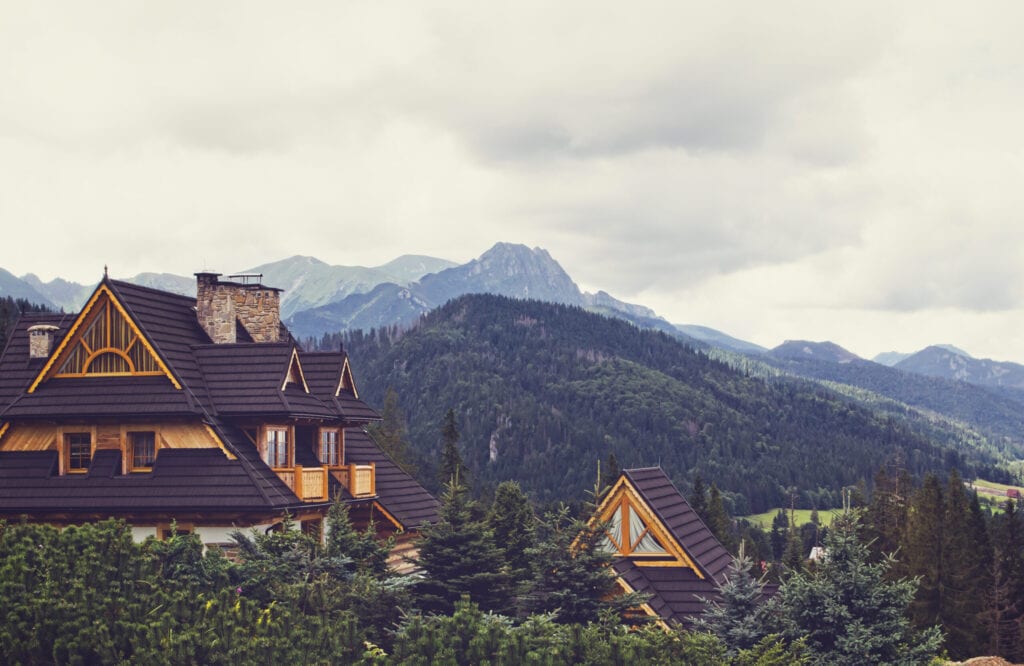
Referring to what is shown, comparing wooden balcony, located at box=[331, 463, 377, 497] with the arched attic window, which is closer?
the arched attic window

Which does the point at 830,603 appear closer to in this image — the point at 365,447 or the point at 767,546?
the point at 365,447

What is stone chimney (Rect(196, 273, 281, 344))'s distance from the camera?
3045 cm

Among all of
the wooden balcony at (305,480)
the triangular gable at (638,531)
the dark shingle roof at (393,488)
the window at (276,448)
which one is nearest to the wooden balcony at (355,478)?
the dark shingle roof at (393,488)

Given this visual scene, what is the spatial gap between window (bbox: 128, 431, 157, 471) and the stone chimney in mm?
4629

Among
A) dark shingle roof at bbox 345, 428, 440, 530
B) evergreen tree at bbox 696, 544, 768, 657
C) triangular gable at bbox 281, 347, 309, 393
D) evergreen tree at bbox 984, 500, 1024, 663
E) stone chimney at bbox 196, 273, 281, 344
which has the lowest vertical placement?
evergreen tree at bbox 984, 500, 1024, 663

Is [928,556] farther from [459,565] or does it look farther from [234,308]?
[234,308]

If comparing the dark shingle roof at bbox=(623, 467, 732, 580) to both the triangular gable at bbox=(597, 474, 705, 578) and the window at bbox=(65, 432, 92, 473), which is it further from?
the window at bbox=(65, 432, 92, 473)

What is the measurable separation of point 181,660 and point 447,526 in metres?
7.57

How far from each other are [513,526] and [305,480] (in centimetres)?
656

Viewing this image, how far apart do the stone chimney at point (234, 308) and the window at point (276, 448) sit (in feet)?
13.2

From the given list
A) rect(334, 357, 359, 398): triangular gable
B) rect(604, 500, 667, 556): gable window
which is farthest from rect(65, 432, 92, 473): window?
rect(604, 500, 667, 556): gable window

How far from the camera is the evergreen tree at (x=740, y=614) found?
20578 millimetres

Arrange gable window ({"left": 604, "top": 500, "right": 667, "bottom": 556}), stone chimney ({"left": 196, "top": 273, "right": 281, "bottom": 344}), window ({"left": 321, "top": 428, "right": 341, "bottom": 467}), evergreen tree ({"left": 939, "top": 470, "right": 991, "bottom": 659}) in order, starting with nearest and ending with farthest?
gable window ({"left": 604, "top": 500, "right": 667, "bottom": 556}) → stone chimney ({"left": 196, "top": 273, "right": 281, "bottom": 344}) → window ({"left": 321, "top": 428, "right": 341, "bottom": 467}) → evergreen tree ({"left": 939, "top": 470, "right": 991, "bottom": 659})

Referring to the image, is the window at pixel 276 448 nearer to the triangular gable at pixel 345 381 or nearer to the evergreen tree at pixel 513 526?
the triangular gable at pixel 345 381
